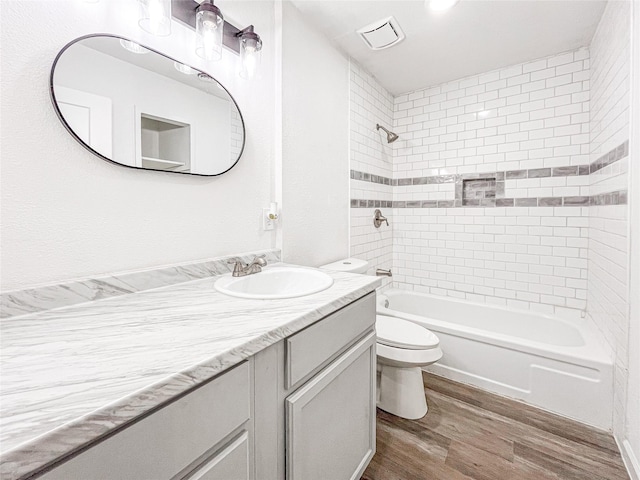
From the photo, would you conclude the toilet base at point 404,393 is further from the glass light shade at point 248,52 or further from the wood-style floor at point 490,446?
the glass light shade at point 248,52

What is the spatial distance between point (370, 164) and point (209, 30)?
1695mm

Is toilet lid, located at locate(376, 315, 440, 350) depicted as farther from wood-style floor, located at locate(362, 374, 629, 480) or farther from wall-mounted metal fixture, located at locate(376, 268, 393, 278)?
wall-mounted metal fixture, located at locate(376, 268, 393, 278)

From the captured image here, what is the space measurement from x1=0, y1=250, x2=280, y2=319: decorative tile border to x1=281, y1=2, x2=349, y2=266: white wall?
0.56 m

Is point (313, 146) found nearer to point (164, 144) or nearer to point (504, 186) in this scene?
point (164, 144)

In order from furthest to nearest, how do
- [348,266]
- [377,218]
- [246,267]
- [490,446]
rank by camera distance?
[377,218] < [348,266] < [490,446] < [246,267]

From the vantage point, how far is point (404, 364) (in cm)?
161

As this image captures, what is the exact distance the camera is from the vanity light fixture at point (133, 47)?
3.28 feet

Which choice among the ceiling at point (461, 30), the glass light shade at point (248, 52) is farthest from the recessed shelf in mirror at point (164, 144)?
the ceiling at point (461, 30)

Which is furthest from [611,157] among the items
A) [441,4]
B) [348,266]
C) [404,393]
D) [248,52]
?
[248,52]

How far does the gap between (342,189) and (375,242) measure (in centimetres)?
72

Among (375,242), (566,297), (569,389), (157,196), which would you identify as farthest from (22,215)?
(566,297)

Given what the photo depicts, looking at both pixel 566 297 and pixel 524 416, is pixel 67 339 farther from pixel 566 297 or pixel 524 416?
pixel 566 297

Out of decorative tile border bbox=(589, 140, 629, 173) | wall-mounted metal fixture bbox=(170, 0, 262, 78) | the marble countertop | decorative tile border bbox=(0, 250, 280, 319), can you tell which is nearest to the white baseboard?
decorative tile border bbox=(589, 140, 629, 173)

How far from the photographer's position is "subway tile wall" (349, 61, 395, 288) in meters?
2.34
